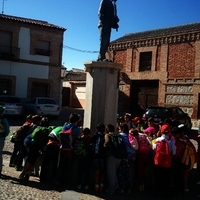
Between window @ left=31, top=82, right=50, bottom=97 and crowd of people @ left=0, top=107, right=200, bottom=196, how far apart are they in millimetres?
18734

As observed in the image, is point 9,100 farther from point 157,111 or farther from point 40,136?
point 40,136

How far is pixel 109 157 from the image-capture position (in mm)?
6473

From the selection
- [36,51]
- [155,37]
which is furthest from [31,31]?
[155,37]

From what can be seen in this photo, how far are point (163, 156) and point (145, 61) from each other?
18.9 m

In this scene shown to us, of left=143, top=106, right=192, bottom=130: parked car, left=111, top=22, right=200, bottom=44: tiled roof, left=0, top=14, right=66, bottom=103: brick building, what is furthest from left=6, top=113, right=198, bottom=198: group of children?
left=0, top=14, right=66, bottom=103: brick building

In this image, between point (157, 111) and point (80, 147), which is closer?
point (80, 147)

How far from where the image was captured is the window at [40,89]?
83.9 feet

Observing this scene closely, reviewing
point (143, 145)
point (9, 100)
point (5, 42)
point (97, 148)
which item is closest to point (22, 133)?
point (97, 148)

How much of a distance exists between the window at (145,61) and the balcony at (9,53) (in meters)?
9.43

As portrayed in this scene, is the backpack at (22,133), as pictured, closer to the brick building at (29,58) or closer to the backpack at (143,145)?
the backpack at (143,145)

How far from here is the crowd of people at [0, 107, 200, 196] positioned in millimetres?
6414

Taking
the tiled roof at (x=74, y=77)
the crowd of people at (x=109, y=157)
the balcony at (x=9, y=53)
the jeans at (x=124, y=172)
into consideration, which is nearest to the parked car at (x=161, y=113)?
the crowd of people at (x=109, y=157)

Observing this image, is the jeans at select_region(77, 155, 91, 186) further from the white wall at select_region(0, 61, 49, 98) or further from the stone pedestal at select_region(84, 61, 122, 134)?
the white wall at select_region(0, 61, 49, 98)

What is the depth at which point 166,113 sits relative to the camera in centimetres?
1689
